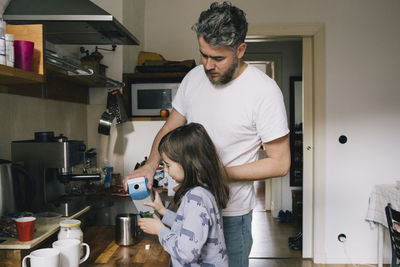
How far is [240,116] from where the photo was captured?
142 cm

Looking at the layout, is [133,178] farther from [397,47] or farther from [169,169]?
[397,47]

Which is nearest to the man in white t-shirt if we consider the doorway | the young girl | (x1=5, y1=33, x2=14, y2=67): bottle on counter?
the young girl

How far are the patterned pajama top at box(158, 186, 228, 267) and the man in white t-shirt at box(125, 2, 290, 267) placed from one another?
0.59ft

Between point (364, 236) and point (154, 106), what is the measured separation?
221 centimetres

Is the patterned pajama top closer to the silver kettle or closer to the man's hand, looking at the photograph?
the man's hand

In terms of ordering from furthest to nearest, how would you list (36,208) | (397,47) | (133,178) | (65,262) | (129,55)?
(397,47)
(129,55)
(36,208)
(133,178)
(65,262)

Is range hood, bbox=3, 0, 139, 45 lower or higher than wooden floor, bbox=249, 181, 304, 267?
higher

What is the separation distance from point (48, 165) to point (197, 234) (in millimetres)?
809

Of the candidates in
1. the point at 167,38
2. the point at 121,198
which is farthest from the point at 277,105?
the point at 167,38

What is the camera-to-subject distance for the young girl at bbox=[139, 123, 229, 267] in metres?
1.24

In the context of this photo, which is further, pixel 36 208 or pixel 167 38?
pixel 167 38

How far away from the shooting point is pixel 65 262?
1.28 meters

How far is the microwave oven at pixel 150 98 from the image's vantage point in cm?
311

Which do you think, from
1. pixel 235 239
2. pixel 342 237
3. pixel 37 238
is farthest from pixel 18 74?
pixel 342 237
